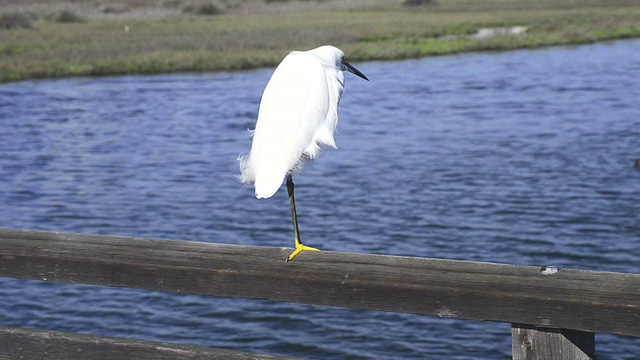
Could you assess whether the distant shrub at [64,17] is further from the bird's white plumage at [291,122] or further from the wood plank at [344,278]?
the wood plank at [344,278]

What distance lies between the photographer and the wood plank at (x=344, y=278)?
8.42 ft

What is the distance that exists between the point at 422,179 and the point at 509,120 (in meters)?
6.81

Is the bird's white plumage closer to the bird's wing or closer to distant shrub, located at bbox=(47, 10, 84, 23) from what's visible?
the bird's wing

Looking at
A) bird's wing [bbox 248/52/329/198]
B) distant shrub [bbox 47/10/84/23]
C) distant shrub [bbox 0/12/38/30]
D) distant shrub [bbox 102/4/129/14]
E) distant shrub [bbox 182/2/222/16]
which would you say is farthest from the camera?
distant shrub [bbox 102/4/129/14]

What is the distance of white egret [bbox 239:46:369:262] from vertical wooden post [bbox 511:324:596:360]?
61.0 inches

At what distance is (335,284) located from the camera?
9.56ft

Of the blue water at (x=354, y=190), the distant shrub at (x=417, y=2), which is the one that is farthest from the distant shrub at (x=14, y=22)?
the distant shrub at (x=417, y=2)

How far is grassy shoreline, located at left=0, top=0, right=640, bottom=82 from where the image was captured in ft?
122

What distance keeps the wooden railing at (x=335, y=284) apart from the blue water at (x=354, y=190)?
5.89 m

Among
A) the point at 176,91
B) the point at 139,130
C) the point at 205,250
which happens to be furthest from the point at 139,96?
the point at 205,250

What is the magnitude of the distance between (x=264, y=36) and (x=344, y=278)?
4352 centimetres

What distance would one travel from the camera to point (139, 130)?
23.9m

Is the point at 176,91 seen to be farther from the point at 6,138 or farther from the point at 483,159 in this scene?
the point at 483,159

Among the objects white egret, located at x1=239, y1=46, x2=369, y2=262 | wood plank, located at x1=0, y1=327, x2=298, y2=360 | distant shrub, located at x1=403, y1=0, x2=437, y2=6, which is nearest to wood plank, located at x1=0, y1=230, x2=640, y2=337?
wood plank, located at x1=0, y1=327, x2=298, y2=360
